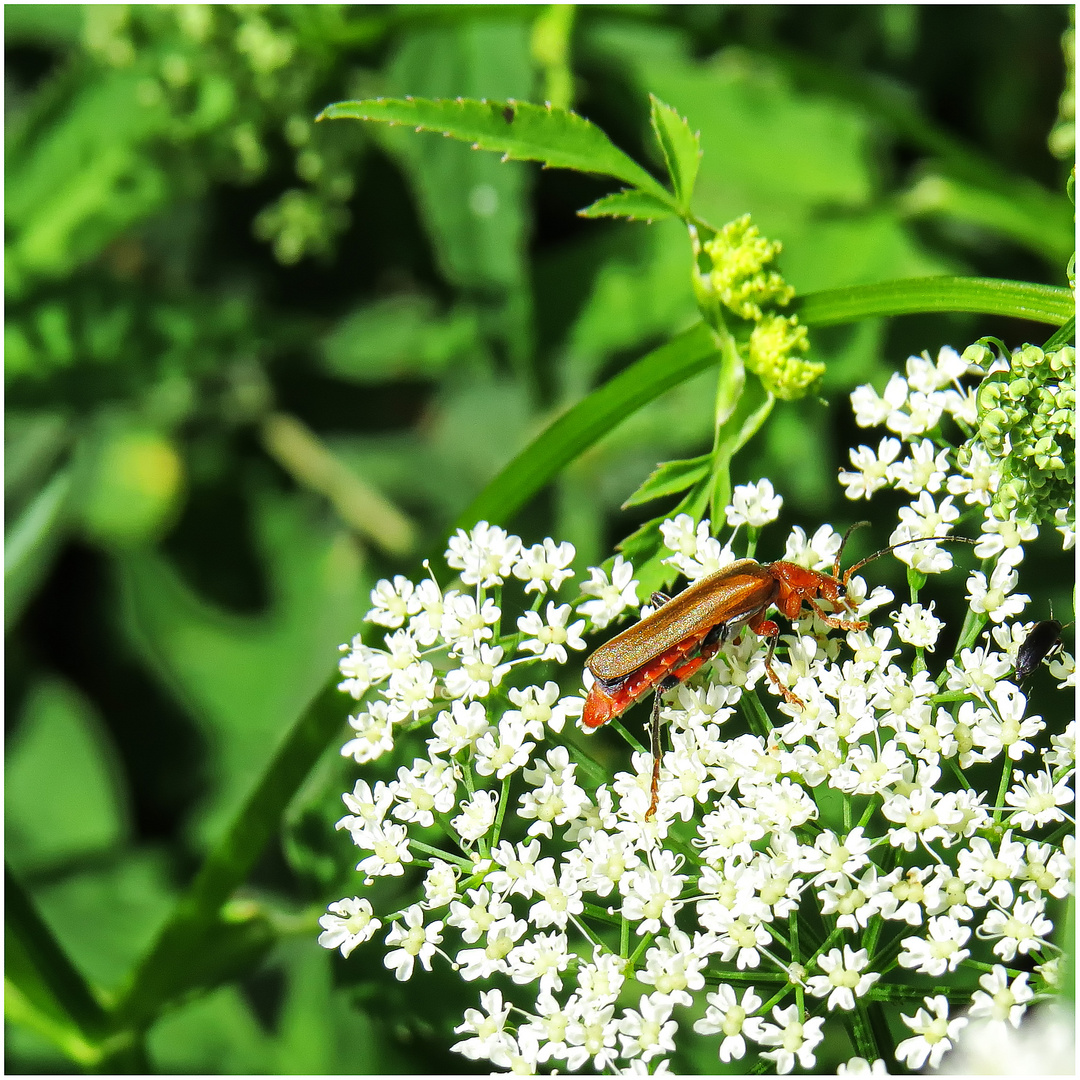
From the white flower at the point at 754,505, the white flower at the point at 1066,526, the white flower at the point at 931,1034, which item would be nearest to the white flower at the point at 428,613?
the white flower at the point at 754,505

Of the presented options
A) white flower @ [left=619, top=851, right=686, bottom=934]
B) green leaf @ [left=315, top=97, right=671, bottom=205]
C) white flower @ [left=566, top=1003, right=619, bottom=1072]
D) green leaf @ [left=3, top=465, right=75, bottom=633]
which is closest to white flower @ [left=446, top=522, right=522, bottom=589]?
white flower @ [left=619, top=851, right=686, bottom=934]

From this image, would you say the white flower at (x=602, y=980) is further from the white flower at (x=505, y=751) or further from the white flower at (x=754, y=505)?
the white flower at (x=754, y=505)

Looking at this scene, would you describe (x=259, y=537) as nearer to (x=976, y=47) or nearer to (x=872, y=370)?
(x=872, y=370)

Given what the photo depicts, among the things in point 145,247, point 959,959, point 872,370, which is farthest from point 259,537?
point 959,959

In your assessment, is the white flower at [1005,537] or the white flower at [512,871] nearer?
the white flower at [512,871]

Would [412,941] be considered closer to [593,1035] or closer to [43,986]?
[593,1035]

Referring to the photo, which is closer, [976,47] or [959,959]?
[959,959]

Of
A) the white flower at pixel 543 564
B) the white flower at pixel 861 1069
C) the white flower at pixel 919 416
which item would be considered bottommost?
the white flower at pixel 861 1069

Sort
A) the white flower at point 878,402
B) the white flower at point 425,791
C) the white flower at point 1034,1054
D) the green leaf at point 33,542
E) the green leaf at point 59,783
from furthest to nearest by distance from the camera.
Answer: the green leaf at point 59,783, the green leaf at point 33,542, the white flower at point 878,402, the white flower at point 425,791, the white flower at point 1034,1054
